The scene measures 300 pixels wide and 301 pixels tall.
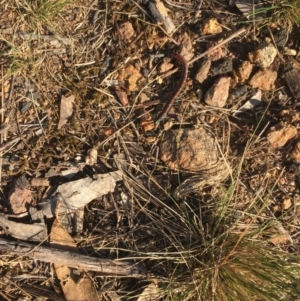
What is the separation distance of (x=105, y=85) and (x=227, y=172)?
87 centimetres

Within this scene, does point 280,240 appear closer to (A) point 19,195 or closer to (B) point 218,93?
(B) point 218,93

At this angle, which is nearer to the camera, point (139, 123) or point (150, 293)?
point (150, 293)

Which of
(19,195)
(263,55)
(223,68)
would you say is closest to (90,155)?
(19,195)

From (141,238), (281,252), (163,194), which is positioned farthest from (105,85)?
(281,252)

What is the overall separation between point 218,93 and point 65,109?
2.92 feet

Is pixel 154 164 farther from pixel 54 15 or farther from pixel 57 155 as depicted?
pixel 54 15

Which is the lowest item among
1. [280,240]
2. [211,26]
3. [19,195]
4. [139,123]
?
[280,240]

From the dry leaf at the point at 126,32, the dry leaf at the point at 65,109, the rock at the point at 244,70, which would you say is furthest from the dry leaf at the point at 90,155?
the rock at the point at 244,70


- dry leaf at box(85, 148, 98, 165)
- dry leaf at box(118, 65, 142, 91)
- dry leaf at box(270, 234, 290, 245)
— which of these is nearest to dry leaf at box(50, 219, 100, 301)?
dry leaf at box(85, 148, 98, 165)

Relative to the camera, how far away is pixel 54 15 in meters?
2.87

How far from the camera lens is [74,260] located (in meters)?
2.79

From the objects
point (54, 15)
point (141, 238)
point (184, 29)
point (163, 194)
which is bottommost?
point (141, 238)

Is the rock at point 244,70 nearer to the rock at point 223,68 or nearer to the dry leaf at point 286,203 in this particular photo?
the rock at point 223,68

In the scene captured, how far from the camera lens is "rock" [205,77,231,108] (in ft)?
9.37
